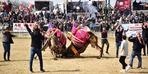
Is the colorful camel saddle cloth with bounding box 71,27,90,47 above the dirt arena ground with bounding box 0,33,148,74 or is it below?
above

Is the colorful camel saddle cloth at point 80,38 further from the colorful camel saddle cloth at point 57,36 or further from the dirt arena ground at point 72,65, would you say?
the dirt arena ground at point 72,65

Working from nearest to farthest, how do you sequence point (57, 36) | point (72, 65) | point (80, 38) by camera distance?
point (72, 65), point (57, 36), point (80, 38)

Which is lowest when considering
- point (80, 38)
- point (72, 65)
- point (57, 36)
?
point (72, 65)

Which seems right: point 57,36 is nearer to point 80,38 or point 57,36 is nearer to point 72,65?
point 80,38

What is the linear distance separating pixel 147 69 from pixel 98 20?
68.0 feet

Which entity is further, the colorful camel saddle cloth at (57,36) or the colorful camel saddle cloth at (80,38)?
the colorful camel saddle cloth at (80,38)

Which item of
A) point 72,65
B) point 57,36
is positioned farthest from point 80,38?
point 72,65

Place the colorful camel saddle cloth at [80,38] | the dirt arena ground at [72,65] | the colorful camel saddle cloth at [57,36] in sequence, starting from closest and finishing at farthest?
the dirt arena ground at [72,65] → the colorful camel saddle cloth at [57,36] → the colorful camel saddle cloth at [80,38]

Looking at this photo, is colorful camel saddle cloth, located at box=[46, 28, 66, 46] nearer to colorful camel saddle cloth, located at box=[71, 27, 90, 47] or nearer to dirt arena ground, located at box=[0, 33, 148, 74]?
colorful camel saddle cloth, located at box=[71, 27, 90, 47]

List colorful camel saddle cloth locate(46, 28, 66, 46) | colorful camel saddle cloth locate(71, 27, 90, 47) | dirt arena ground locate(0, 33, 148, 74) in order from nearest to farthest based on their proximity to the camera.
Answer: dirt arena ground locate(0, 33, 148, 74)
colorful camel saddle cloth locate(46, 28, 66, 46)
colorful camel saddle cloth locate(71, 27, 90, 47)

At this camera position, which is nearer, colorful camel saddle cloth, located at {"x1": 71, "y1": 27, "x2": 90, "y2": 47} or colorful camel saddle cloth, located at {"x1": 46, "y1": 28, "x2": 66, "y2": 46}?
colorful camel saddle cloth, located at {"x1": 46, "y1": 28, "x2": 66, "y2": 46}

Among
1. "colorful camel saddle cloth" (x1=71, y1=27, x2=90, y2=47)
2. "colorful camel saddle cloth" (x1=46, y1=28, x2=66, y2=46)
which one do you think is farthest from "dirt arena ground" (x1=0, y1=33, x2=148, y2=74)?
"colorful camel saddle cloth" (x1=46, y1=28, x2=66, y2=46)

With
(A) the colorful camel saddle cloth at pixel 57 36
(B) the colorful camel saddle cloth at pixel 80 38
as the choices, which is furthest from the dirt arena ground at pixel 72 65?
(A) the colorful camel saddle cloth at pixel 57 36

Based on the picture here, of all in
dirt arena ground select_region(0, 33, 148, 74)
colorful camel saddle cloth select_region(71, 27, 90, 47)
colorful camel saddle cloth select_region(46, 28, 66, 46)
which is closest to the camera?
dirt arena ground select_region(0, 33, 148, 74)
